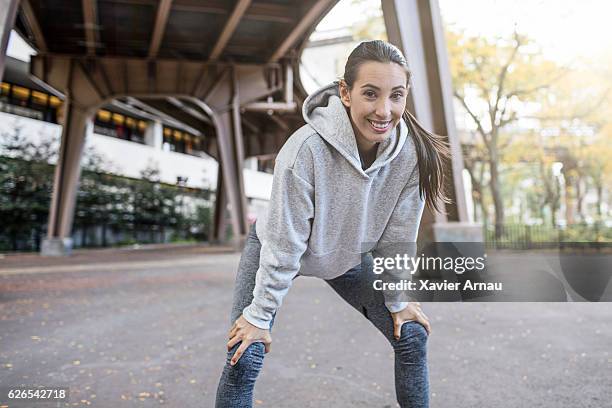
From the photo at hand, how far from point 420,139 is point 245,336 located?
0.95m

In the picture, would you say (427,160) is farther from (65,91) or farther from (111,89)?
(65,91)

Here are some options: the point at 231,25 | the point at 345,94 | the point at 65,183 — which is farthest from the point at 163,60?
the point at 65,183

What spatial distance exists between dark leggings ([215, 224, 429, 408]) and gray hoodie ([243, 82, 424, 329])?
64mm

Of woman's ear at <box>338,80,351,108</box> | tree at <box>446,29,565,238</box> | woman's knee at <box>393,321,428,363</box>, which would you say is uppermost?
tree at <box>446,29,565,238</box>

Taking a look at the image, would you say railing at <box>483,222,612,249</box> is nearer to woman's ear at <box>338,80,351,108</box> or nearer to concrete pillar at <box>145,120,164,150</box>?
woman's ear at <box>338,80,351,108</box>

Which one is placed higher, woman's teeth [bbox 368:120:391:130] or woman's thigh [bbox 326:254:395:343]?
woman's teeth [bbox 368:120:391:130]

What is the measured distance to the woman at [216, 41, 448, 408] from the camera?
4.76 feet

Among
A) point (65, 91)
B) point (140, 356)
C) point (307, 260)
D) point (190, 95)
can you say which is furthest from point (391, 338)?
point (65, 91)

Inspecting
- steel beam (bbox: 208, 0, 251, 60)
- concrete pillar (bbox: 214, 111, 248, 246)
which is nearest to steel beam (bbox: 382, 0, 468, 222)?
steel beam (bbox: 208, 0, 251, 60)

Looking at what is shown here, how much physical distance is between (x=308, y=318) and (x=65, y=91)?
1332 centimetres

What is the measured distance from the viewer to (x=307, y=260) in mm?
1615

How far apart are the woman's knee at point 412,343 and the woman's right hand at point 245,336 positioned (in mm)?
511

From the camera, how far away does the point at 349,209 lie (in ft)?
5.19

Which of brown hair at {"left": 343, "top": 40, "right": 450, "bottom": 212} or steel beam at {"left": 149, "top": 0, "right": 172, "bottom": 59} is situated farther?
steel beam at {"left": 149, "top": 0, "right": 172, "bottom": 59}
